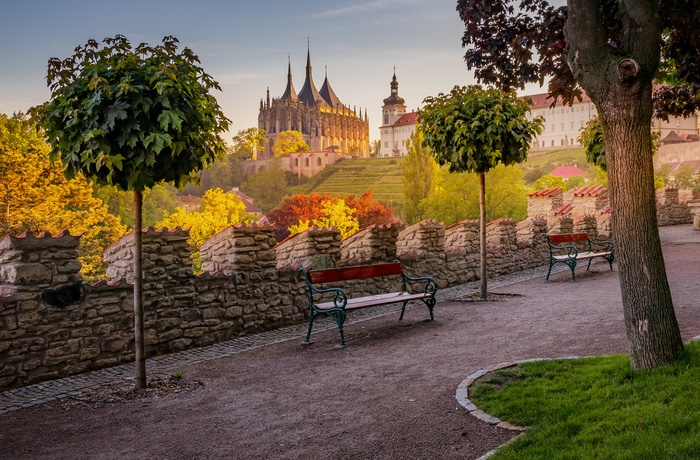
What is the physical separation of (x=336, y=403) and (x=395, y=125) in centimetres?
14816

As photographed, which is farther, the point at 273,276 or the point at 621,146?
the point at 273,276

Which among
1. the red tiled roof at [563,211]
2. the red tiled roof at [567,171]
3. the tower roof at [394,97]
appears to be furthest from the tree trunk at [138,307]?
the tower roof at [394,97]

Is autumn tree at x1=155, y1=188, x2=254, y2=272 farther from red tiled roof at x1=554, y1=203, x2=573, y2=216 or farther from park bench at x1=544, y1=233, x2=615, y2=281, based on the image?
park bench at x1=544, y1=233, x2=615, y2=281

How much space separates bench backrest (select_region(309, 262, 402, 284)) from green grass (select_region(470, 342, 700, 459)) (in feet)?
12.3

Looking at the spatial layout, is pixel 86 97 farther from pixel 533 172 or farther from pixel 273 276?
pixel 533 172

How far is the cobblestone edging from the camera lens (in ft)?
21.2

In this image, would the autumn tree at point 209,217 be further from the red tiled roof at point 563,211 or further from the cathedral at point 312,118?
the cathedral at point 312,118

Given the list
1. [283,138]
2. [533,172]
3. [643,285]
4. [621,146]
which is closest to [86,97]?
[621,146]

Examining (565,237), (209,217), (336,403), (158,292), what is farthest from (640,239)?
(209,217)

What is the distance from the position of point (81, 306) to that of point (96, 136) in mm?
2250

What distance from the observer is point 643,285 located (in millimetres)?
5137

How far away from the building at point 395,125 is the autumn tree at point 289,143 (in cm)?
1893

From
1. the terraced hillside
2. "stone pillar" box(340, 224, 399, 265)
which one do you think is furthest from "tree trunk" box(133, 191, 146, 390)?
the terraced hillside

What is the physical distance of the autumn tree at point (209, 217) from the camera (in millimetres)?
67312
